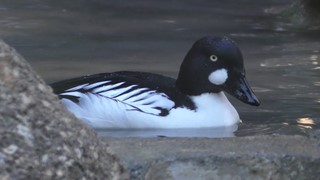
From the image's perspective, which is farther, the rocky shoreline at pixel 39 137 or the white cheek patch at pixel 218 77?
the white cheek patch at pixel 218 77

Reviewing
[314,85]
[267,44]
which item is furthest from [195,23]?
[314,85]

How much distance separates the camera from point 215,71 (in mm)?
8203

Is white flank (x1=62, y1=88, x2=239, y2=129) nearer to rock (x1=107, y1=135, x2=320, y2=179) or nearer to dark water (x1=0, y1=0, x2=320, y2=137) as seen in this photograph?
dark water (x1=0, y1=0, x2=320, y2=137)

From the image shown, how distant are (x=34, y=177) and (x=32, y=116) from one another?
0.80 feet

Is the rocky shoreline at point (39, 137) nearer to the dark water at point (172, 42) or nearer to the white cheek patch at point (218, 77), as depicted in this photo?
the dark water at point (172, 42)

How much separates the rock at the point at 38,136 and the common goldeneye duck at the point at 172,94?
13.7ft

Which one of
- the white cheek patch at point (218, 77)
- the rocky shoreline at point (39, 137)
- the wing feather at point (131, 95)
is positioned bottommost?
the wing feather at point (131, 95)

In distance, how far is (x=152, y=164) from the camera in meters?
5.22

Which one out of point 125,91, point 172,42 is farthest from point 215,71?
point 172,42

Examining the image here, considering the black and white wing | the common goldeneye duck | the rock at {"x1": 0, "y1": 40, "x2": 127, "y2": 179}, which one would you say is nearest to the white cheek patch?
the common goldeneye duck

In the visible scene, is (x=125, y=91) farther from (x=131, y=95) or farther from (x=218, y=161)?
(x=218, y=161)

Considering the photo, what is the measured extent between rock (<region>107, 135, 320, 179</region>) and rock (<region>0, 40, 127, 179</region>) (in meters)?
Answer: 1.45

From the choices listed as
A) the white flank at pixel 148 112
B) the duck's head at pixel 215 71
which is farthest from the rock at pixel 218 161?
the duck's head at pixel 215 71

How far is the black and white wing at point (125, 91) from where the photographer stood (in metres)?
8.00
